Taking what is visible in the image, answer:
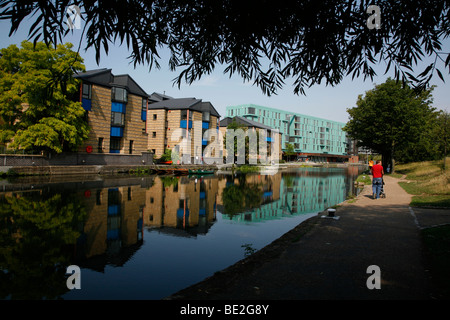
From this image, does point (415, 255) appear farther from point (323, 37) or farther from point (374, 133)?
point (374, 133)

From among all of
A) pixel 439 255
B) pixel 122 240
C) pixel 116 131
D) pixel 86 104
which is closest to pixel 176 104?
pixel 116 131

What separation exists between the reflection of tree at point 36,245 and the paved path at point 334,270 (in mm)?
2638

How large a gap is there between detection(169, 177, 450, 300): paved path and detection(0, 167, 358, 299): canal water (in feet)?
4.16

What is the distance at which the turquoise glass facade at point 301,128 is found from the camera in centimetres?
9831

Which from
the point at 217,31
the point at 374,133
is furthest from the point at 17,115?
the point at 374,133

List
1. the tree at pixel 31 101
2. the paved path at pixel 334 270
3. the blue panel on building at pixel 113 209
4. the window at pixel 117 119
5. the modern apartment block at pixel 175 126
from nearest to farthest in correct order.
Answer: the paved path at pixel 334 270, the blue panel on building at pixel 113 209, the tree at pixel 31 101, the window at pixel 117 119, the modern apartment block at pixel 175 126

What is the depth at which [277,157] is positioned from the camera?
8925cm

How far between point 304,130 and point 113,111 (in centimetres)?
8613

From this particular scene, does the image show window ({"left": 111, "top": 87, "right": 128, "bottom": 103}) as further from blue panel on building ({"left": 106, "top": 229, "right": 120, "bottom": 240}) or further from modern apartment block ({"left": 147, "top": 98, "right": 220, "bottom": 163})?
blue panel on building ({"left": 106, "top": 229, "right": 120, "bottom": 240})

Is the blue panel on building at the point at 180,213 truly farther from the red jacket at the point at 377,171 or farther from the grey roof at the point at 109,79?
the grey roof at the point at 109,79

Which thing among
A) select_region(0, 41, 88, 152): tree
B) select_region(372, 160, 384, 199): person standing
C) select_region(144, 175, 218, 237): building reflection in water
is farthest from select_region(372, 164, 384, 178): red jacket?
select_region(0, 41, 88, 152): tree

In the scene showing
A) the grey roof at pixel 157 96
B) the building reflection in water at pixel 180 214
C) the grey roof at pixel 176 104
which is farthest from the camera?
the grey roof at pixel 157 96

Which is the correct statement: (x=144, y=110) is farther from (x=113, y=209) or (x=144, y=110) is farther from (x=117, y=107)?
(x=113, y=209)

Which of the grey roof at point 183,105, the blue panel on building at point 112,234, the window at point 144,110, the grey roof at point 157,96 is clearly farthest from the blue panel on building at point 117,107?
the blue panel on building at point 112,234
